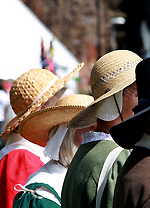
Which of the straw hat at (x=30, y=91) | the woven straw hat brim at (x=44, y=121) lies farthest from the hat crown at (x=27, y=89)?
the woven straw hat brim at (x=44, y=121)

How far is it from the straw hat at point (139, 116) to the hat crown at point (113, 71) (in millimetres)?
459

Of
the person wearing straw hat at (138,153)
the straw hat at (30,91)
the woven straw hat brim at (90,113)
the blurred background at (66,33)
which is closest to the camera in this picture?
the person wearing straw hat at (138,153)

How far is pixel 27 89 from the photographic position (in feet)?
8.50

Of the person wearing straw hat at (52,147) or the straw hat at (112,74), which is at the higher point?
the straw hat at (112,74)

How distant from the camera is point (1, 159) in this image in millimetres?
2627

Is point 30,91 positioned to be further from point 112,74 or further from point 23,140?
point 112,74

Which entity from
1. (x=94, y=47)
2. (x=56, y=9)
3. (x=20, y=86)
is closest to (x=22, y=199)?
(x=20, y=86)

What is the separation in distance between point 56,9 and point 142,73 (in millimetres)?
15475

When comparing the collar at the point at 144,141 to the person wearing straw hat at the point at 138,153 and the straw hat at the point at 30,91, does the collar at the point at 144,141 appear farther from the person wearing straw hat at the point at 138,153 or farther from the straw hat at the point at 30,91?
the straw hat at the point at 30,91

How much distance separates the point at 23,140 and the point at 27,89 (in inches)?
18.6

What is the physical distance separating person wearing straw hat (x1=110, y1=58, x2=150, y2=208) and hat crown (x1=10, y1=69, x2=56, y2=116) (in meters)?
1.53

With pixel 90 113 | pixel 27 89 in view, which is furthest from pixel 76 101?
pixel 27 89

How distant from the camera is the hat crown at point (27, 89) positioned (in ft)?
8.50

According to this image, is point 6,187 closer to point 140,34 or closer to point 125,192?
point 125,192
